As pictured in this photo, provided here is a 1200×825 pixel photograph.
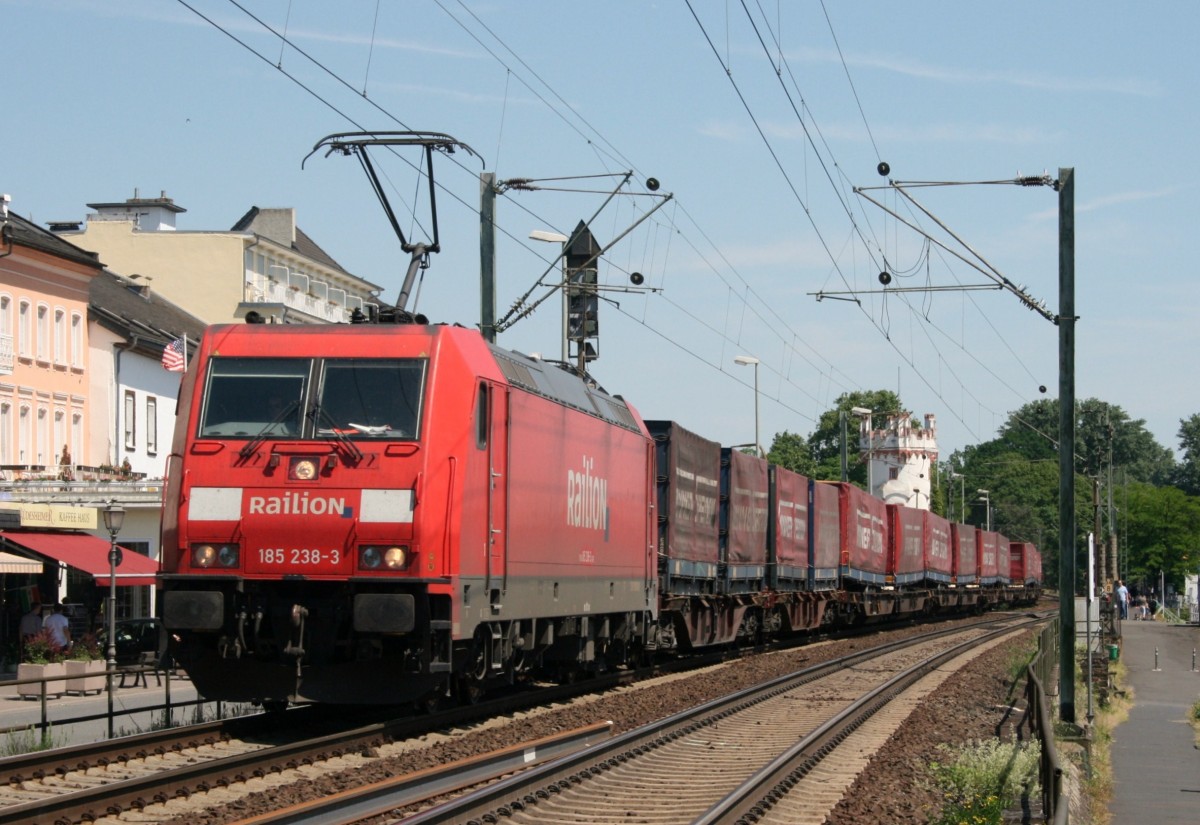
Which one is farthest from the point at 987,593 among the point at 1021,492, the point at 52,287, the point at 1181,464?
the point at 1181,464

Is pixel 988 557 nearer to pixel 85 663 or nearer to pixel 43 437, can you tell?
pixel 43 437

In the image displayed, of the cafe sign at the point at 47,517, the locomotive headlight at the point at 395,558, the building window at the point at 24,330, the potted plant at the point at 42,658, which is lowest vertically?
the potted plant at the point at 42,658

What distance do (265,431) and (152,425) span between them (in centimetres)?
3306

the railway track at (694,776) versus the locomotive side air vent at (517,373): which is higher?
the locomotive side air vent at (517,373)

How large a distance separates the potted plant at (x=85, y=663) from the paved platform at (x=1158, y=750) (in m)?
13.9

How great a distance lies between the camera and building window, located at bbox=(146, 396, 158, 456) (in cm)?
4631

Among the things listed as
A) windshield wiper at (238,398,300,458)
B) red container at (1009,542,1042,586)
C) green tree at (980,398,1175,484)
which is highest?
green tree at (980,398,1175,484)

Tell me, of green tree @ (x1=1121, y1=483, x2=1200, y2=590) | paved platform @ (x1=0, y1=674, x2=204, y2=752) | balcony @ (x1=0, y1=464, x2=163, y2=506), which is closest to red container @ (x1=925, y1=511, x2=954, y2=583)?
balcony @ (x1=0, y1=464, x2=163, y2=506)

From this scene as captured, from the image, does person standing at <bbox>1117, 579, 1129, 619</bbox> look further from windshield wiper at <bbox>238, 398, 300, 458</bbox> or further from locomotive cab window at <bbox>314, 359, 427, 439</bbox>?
windshield wiper at <bbox>238, 398, 300, 458</bbox>

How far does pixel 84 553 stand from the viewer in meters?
30.2

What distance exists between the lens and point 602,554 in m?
20.2

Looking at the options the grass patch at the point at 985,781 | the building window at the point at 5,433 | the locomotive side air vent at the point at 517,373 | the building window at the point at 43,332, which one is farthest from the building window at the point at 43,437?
the grass patch at the point at 985,781

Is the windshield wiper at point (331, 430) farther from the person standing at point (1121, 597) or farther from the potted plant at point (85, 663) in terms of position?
the person standing at point (1121, 597)

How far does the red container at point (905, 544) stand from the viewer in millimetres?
46219
